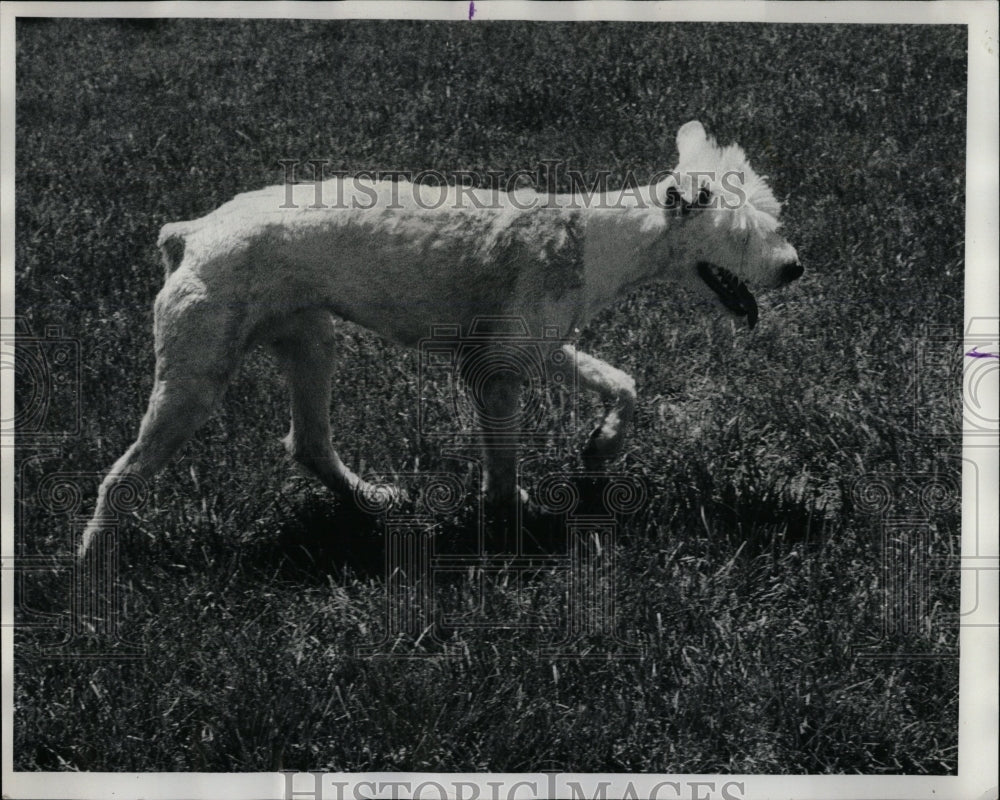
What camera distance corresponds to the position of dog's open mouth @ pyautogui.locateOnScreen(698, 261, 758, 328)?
5730 millimetres

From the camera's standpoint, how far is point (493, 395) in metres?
5.77

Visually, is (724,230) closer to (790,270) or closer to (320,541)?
(790,270)

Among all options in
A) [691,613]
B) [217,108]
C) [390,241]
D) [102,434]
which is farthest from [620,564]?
[217,108]

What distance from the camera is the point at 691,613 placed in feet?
18.6

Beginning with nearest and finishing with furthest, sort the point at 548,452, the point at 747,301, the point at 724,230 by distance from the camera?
the point at 724,230, the point at 747,301, the point at 548,452

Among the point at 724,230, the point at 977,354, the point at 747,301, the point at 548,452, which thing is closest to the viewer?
the point at 724,230

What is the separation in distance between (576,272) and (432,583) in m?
1.36

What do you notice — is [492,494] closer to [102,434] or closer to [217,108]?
[102,434]

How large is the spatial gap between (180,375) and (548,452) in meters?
1.54

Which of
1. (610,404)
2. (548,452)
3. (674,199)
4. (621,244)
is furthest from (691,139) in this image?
(548,452)

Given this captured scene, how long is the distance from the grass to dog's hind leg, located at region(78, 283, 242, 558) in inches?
9.2

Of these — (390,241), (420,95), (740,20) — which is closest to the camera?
(390,241)

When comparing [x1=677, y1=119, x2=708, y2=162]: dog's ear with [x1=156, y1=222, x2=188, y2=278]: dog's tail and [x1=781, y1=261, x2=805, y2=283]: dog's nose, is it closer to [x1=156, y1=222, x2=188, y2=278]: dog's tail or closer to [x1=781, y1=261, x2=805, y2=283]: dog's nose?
[x1=781, y1=261, x2=805, y2=283]: dog's nose

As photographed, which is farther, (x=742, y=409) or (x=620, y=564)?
(x=742, y=409)
